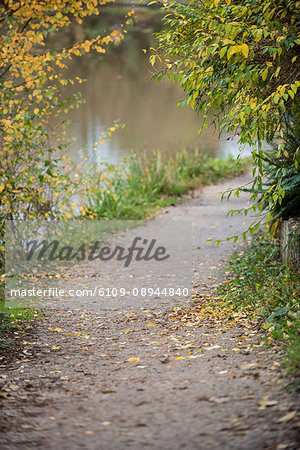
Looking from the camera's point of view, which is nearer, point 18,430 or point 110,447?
point 110,447

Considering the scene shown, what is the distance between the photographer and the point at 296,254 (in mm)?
6027

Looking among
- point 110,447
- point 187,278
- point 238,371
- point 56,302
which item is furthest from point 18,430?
point 187,278

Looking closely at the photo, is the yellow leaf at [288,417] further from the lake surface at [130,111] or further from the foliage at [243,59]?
the lake surface at [130,111]

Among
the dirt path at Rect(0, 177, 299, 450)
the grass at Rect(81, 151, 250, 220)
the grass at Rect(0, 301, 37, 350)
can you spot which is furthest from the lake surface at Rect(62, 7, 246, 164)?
the dirt path at Rect(0, 177, 299, 450)

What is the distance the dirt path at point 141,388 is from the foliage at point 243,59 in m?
1.24

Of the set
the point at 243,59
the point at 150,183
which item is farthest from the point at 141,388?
the point at 150,183

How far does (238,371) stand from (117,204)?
731cm

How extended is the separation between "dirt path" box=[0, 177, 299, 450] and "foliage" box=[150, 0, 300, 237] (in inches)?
48.8

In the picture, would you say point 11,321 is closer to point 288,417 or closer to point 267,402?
point 267,402

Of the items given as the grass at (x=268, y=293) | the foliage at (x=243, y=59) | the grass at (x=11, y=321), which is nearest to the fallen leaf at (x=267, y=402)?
the grass at (x=268, y=293)

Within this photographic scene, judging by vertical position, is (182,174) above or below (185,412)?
above

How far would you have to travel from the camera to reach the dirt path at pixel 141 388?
3.10 metres

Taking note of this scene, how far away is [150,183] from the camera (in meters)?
12.4

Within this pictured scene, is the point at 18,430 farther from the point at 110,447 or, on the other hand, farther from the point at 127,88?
the point at 127,88
